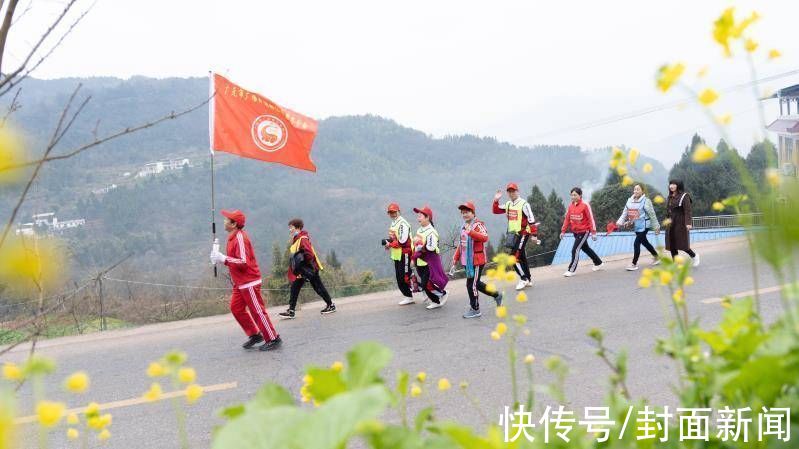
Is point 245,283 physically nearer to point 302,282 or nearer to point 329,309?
point 302,282

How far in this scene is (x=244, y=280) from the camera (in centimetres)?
722

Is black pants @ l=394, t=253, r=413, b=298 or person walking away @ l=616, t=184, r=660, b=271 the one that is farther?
person walking away @ l=616, t=184, r=660, b=271

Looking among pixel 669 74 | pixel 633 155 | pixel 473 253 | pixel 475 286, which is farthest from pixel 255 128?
pixel 669 74

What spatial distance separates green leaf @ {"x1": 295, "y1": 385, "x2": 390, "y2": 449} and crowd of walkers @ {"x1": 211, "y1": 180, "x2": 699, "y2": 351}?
6674 millimetres

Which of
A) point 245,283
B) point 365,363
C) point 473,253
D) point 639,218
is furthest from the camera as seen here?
point 639,218

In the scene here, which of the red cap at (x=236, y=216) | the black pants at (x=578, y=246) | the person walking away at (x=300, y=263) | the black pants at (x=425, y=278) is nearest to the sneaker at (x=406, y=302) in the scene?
the black pants at (x=425, y=278)

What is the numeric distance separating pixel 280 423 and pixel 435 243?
26.7 ft

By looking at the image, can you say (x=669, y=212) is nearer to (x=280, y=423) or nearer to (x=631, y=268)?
(x=631, y=268)

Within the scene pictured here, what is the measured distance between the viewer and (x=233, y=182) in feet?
320

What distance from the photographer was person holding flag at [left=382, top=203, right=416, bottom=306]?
9.43 m

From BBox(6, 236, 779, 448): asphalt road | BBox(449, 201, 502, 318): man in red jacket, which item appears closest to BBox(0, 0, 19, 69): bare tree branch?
BBox(6, 236, 779, 448): asphalt road

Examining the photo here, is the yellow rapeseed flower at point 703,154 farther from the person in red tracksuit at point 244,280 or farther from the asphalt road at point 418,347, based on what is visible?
the person in red tracksuit at point 244,280

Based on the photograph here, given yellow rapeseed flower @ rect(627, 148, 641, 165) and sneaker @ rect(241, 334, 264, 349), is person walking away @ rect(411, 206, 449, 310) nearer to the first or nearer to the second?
sneaker @ rect(241, 334, 264, 349)

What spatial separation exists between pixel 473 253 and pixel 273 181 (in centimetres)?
8955
